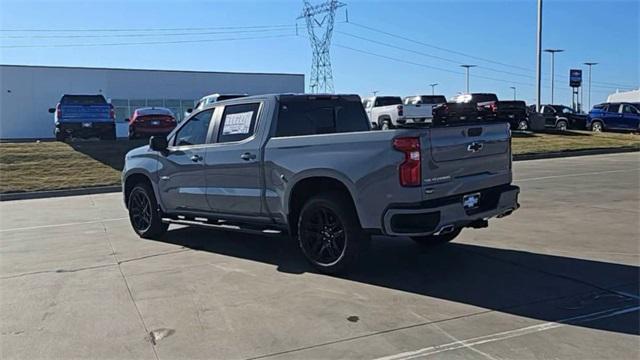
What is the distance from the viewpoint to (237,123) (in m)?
7.40

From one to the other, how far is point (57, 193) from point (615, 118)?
3128 centimetres

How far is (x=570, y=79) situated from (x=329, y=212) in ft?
159

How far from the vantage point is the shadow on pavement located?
5.27 meters

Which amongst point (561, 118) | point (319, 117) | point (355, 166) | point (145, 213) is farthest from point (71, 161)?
point (561, 118)

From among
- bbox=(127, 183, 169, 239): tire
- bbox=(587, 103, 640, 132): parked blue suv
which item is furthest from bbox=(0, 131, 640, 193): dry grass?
bbox=(127, 183, 169, 239): tire

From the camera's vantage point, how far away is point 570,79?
49625mm

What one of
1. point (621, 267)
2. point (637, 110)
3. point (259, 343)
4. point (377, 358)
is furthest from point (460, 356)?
point (637, 110)

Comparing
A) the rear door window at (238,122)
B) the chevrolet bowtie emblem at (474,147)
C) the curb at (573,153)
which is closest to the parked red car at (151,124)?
the curb at (573,153)

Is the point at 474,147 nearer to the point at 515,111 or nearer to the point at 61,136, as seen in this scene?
the point at 61,136

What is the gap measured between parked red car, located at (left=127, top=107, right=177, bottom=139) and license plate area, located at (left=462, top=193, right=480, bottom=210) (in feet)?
64.8

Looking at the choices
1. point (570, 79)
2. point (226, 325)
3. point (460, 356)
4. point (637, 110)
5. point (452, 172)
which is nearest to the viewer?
point (460, 356)

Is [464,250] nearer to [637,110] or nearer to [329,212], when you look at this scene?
[329,212]

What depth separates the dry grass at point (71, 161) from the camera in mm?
17156

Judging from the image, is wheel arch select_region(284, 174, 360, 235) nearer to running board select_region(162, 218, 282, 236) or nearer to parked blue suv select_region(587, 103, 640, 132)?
running board select_region(162, 218, 282, 236)
